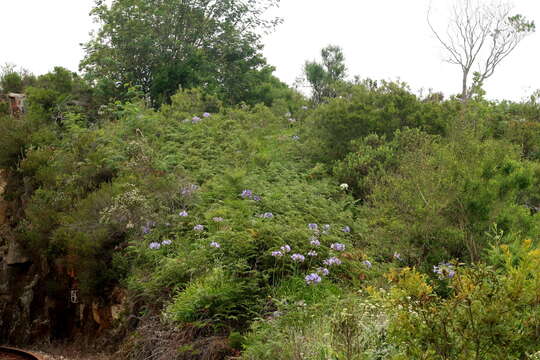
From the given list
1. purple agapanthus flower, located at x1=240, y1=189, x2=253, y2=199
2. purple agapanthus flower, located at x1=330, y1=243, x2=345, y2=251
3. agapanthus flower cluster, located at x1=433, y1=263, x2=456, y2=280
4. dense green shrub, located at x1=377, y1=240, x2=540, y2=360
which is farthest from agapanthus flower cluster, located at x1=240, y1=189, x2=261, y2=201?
dense green shrub, located at x1=377, y1=240, x2=540, y2=360

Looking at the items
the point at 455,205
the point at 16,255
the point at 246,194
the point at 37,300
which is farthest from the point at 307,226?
the point at 16,255

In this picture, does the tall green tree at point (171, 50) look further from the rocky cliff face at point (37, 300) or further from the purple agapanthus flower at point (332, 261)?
the purple agapanthus flower at point (332, 261)

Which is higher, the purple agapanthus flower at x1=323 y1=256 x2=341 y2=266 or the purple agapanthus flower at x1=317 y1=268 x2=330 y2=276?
the purple agapanthus flower at x1=323 y1=256 x2=341 y2=266

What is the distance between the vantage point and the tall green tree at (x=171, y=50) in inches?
650

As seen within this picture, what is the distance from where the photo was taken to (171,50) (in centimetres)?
1683

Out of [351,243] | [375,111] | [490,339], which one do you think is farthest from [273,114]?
[490,339]

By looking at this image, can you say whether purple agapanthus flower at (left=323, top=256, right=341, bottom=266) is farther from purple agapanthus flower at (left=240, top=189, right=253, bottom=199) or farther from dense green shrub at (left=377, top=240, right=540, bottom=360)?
dense green shrub at (left=377, top=240, right=540, bottom=360)

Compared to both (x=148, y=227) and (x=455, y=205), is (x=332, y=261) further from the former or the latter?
(x=148, y=227)

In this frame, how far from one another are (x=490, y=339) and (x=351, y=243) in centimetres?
438

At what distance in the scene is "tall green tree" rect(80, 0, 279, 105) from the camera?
54.2 ft

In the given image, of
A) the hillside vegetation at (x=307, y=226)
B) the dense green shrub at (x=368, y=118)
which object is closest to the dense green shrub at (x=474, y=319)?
the hillside vegetation at (x=307, y=226)

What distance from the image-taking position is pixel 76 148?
12180 millimetres

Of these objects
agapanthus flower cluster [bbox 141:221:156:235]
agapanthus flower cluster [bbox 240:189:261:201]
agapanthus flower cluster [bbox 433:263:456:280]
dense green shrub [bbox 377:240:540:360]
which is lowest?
dense green shrub [bbox 377:240:540:360]

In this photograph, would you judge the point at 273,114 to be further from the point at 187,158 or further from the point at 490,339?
the point at 490,339
